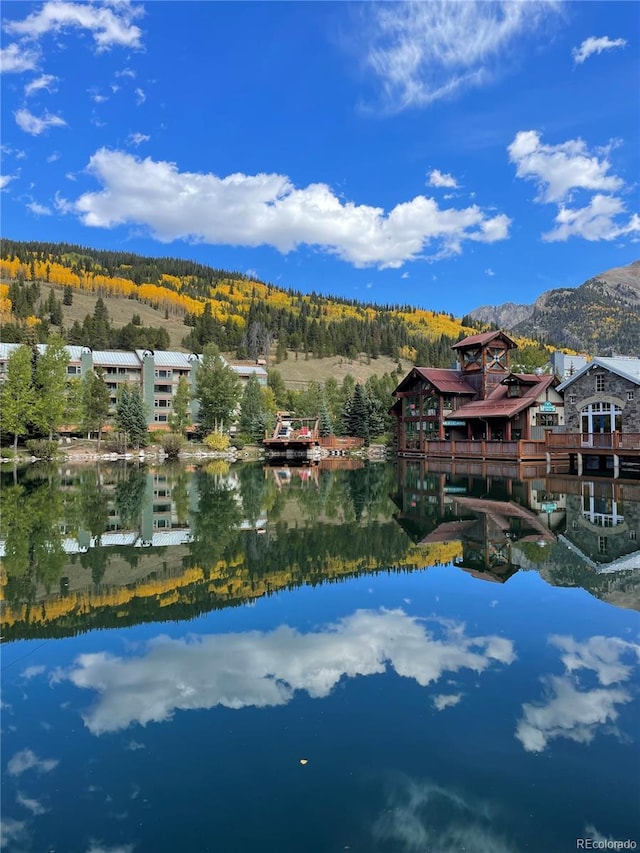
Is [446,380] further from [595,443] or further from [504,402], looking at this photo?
[595,443]

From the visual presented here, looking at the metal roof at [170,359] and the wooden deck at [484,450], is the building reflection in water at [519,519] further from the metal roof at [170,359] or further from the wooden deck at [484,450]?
the metal roof at [170,359]

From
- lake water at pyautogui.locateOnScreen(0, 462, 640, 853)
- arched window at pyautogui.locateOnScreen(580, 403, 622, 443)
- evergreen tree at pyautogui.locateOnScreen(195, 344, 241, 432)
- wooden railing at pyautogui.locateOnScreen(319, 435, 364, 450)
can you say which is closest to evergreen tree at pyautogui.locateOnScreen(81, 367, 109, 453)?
evergreen tree at pyautogui.locateOnScreen(195, 344, 241, 432)

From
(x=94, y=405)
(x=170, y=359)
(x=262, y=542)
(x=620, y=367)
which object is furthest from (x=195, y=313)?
(x=262, y=542)

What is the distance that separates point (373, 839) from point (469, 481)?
26639 millimetres

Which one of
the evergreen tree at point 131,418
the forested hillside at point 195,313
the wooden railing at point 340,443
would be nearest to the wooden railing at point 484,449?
the wooden railing at point 340,443

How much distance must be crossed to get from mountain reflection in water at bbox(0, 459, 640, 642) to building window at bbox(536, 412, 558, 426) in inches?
626

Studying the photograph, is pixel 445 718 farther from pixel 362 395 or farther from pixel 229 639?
pixel 362 395

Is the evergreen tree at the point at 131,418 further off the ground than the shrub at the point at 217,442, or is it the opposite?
the evergreen tree at the point at 131,418

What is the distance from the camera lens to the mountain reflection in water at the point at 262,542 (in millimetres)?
9625

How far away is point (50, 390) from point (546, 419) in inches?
1574

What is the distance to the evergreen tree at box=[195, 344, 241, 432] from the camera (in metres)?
61.3

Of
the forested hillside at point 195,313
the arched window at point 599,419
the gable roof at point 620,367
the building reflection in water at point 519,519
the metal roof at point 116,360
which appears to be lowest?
the building reflection in water at point 519,519

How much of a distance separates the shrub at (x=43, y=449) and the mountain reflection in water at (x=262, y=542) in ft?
78.9

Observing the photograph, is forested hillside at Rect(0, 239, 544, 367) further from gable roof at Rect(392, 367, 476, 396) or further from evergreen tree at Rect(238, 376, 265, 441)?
gable roof at Rect(392, 367, 476, 396)
